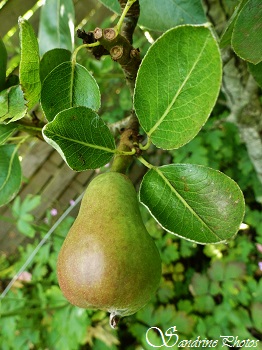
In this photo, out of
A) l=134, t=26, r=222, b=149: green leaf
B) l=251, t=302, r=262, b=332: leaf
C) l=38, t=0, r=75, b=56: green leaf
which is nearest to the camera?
l=134, t=26, r=222, b=149: green leaf

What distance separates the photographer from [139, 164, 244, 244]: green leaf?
38cm

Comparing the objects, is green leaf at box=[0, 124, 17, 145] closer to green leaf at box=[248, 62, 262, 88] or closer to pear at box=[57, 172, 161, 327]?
pear at box=[57, 172, 161, 327]

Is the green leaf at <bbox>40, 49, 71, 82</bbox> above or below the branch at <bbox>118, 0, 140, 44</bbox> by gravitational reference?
above

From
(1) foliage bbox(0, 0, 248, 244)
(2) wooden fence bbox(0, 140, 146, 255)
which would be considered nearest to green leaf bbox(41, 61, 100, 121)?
(1) foliage bbox(0, 0, 248, 244)

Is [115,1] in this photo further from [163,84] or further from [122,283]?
[122,283]

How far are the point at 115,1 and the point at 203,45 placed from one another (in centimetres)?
30

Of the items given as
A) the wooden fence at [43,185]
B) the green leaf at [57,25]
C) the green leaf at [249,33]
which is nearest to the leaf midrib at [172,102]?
the green leaf at [249,33]

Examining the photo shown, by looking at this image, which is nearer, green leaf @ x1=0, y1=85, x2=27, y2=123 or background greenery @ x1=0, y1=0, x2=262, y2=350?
green leaf @ x1=0, y1=85, x2=27, y2=123

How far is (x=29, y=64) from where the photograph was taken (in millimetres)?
418

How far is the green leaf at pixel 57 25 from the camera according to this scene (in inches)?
28.1

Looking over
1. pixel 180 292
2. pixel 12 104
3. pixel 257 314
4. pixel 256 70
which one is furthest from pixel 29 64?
pixel 180 292

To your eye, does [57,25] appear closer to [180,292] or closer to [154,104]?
[154,104]

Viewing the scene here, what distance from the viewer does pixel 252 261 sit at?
1.36 meters

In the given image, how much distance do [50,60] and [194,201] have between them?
10.0 inches
